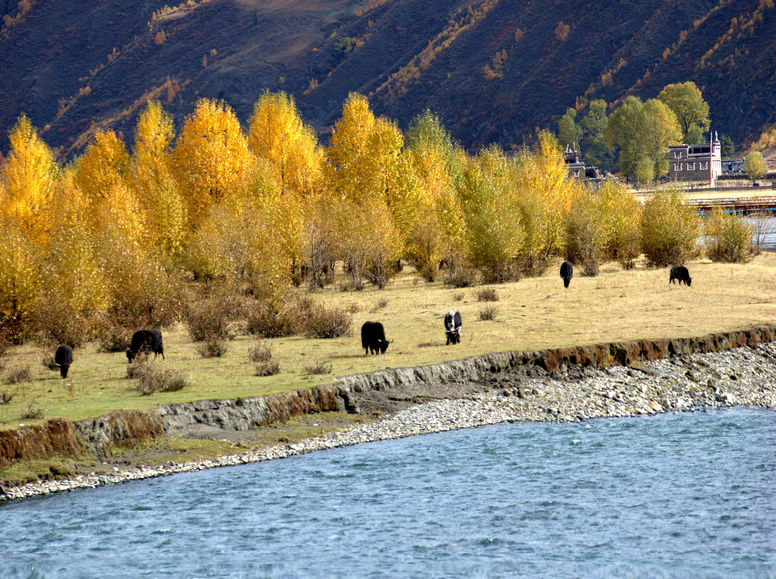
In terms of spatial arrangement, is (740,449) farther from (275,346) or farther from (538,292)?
(538,292)

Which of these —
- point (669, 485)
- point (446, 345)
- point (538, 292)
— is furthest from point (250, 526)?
point (538, 292)

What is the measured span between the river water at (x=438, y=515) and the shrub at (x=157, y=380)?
4.71 metres

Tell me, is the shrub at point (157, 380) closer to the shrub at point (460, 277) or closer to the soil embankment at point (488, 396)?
the soil embankment at point (488, 396)

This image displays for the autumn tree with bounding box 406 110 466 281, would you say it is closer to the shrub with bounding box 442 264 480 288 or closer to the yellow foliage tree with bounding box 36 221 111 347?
the shrub with bounding box 442 264 480 288

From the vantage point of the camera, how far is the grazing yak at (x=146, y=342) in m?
30.6

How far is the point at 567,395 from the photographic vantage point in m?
27.4

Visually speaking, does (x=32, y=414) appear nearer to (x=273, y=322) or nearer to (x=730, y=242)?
(x=273, y=322)

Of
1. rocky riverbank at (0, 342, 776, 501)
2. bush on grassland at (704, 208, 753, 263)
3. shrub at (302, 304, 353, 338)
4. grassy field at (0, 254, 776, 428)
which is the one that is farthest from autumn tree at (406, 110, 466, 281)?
rocky riverbank at (0, 342, 776, 501)

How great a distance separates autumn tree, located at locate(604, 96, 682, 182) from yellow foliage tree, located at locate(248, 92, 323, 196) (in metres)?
113

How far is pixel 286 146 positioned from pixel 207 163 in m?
8.61

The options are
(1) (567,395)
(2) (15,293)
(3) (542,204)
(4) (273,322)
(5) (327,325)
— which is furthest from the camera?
(3) (542,204)

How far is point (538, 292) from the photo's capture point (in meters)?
47.8

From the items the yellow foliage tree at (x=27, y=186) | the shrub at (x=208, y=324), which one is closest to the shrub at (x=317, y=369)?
the shrub at (x=208, y=324)

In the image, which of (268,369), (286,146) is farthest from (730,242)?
(268,369)
